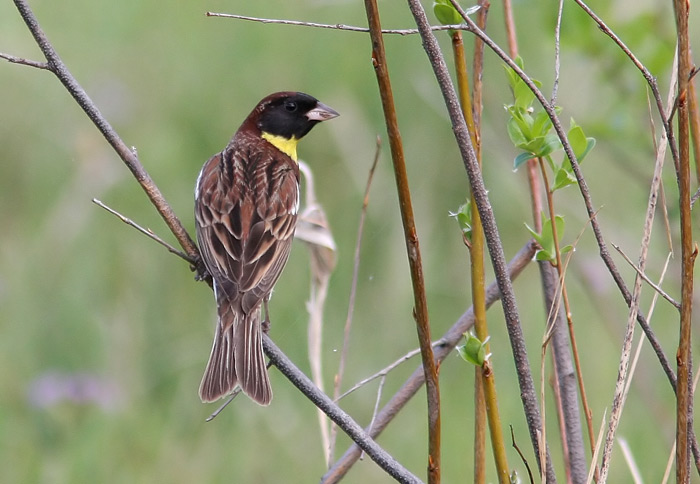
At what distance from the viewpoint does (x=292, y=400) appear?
4105 mm

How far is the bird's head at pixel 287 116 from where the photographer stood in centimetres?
394

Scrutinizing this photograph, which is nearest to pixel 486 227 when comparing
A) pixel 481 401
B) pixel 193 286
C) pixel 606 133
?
pixel 481 401

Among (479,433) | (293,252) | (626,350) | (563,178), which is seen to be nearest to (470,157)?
(563,178)

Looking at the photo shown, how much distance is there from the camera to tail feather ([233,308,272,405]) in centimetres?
266

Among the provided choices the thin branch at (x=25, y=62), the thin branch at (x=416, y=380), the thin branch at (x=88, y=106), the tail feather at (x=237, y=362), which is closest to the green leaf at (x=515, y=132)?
the thin branch at (x=416, y=380)

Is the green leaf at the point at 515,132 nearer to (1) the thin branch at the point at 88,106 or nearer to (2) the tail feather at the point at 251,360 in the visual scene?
(1) the thin branch at the point at 88,106

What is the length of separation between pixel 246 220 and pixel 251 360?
25.1 inches

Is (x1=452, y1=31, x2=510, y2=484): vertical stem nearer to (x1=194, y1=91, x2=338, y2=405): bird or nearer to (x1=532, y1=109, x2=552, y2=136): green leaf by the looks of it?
(x1=532, y1=109, x2=552, y2=136): green leaf

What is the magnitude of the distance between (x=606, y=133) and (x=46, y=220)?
9.10ft

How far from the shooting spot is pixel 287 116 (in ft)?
13.1

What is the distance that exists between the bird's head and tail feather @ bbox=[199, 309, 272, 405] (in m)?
1.19

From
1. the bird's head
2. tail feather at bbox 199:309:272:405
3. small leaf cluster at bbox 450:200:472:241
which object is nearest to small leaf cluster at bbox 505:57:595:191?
small leaf cluster at bbox 450:200:472:241

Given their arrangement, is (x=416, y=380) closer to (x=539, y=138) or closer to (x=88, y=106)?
(x=539, y=138)

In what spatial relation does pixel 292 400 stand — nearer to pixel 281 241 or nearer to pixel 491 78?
pixel 281 241
